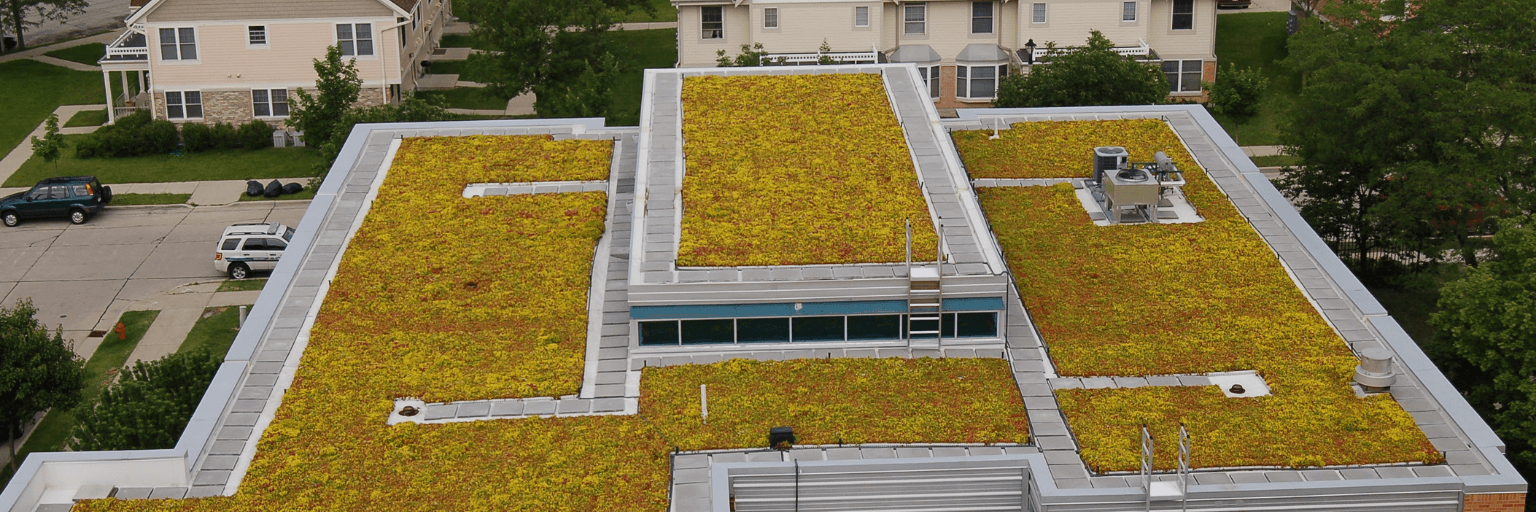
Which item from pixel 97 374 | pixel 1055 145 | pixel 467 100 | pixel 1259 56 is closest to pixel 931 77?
pixel 1259 56

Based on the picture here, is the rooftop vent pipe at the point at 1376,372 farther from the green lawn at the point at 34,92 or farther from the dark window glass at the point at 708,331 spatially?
the green lawn at the point at 34,92

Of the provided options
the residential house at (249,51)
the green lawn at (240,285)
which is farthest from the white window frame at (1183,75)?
the green lawn at (240,285)

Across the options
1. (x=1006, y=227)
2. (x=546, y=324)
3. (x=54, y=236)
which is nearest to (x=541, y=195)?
(x=546, y=324)

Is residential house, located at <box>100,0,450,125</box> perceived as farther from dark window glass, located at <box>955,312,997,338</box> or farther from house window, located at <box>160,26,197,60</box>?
dark window glass, located at <box>955,312,997,338</box>

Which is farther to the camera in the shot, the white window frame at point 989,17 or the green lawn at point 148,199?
the white window frame at point 989,17

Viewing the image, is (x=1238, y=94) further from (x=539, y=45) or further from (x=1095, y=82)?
(x=539, y=45)

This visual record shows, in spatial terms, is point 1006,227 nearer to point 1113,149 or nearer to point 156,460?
point 1113,149

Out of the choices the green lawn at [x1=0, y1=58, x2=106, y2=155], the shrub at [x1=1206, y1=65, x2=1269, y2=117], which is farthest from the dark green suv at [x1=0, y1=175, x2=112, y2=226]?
the shrub at [x1=1206, y1=65, x2=1269, y2=117]
